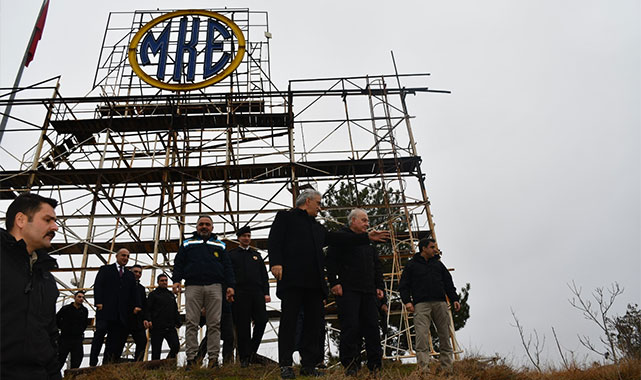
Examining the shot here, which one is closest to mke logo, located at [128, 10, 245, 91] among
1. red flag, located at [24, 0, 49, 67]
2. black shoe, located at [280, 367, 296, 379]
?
red flag, located at [24, 0, 49, 67]

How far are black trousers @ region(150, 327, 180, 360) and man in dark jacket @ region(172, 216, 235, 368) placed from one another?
1.56 m

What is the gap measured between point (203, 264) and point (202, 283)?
0.74 ft

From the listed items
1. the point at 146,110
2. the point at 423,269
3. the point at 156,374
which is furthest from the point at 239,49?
the point at 156,374

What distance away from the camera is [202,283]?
5.45m

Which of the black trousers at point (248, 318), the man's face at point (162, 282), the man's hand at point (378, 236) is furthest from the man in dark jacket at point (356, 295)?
the man's face at point (162, 282)

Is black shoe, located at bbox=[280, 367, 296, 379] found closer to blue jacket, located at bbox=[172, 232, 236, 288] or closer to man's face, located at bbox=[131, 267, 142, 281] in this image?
blue jacket, located at bbox=[172, 232, 236, 288]

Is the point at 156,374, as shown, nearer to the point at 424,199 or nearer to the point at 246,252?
the point at 246,252

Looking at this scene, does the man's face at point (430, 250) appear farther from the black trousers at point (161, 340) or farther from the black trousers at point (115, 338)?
the black trousers at point (115, 338)

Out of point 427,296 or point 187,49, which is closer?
point 427,296

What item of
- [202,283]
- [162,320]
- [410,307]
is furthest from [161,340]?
[410,307]

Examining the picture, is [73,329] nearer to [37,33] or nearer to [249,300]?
[249,300]

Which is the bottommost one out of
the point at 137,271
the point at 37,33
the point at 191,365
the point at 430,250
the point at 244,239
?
the point at 191,365

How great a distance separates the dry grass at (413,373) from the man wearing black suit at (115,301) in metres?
1.55

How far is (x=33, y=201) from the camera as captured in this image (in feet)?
7.79
